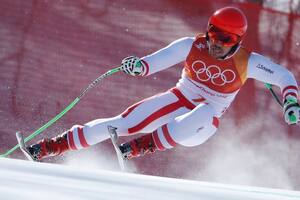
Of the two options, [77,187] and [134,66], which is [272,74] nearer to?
[134,66]

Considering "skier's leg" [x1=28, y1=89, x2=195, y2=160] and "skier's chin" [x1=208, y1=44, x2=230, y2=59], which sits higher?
"skier's chin" [x1=208, y1=44, x2=230, y2=59]

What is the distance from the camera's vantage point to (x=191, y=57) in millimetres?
4125

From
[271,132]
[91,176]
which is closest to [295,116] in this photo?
[91,176]

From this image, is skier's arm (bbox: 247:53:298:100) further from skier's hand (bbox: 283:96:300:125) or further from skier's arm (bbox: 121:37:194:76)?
skier's arm (bbox: 121:37:194:76)

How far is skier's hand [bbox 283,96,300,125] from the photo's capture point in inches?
148

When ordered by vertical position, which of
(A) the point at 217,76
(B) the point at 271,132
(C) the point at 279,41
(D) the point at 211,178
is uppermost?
(C) the point at 279,41

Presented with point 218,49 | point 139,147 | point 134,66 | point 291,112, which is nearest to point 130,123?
point 139,147

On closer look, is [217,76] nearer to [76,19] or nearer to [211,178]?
[211,178]

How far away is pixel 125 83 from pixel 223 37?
2.18 metres

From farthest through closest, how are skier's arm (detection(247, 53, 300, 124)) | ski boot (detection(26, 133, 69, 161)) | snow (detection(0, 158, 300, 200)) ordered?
ski boot (detection(26, 133, 69, 161))
skier's arm (detection(247, 53, 300, 124))
snow (detection(0, 158, 300, 200))

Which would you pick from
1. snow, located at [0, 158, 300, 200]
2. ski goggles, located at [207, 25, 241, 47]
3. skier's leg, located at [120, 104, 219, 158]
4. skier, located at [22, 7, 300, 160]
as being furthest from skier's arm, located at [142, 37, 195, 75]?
snow, located at [0, 158, 300, 200]

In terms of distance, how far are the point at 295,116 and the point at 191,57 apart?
0.72 metres

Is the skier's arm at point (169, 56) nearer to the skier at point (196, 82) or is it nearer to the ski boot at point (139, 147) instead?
the skier at point (196, 82)

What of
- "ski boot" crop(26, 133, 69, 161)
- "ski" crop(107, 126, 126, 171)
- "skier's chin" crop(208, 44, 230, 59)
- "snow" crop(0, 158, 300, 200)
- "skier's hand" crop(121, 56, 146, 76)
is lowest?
"ski boot" crop(26, 133, 69, 161)
